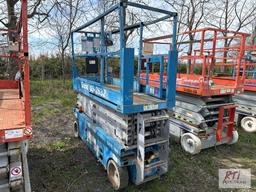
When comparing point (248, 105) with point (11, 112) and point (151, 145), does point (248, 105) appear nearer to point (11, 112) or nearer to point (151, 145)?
point (151, 145)

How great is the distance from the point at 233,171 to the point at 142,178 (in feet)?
6.98

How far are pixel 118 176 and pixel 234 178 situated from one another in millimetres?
2259

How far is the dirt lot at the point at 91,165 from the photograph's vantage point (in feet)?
10.4

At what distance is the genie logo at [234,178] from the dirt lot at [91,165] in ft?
0.31

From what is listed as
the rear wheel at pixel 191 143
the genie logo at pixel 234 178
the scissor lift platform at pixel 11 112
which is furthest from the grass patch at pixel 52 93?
the genie logo at pixel 234 178

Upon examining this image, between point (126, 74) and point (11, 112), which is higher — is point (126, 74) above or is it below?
above

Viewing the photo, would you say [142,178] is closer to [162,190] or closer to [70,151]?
[162,190]

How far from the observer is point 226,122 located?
14.5 feet

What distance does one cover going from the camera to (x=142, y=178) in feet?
Result: 9.04

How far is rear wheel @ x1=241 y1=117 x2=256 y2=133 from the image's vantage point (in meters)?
5.68

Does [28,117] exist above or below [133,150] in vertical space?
above

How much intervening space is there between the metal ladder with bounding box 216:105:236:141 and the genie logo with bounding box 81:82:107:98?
2732 millimetres

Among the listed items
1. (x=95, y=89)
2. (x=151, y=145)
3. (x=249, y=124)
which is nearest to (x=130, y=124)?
(x=151, y=145)

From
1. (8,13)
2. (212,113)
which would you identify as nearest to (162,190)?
(212,113)
